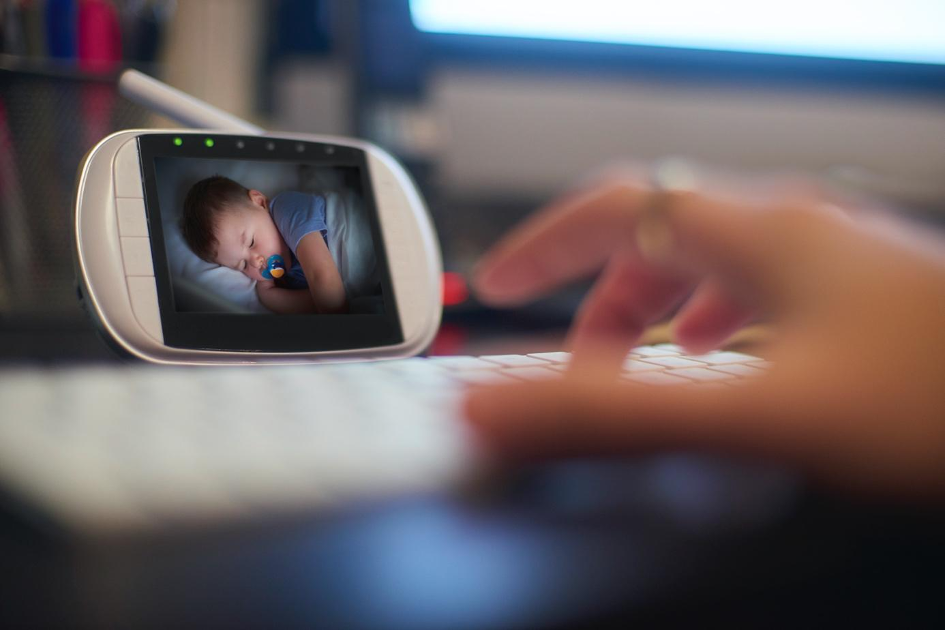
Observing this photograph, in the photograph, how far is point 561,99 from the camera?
79 centimetres

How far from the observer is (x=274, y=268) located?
0.89 ft

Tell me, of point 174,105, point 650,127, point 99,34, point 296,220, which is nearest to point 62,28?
point 99,34

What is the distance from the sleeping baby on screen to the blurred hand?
0.07 meters

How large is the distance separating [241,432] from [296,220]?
11 cm

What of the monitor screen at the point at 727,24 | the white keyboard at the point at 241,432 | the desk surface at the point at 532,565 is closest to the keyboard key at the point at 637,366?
the white keyboard at the point at 241,432

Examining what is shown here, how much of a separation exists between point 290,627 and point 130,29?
0.57 meters

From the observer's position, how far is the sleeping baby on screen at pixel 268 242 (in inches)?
10.6

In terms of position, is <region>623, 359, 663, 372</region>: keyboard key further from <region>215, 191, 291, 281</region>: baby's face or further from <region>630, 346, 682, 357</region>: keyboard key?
<region>215, 191, 291, 281</region>: baby's face

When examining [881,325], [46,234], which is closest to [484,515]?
[881,325]

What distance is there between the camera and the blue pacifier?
271mm

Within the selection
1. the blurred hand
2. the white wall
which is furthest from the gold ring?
the white wall

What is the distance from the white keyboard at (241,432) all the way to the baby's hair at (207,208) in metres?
0.05

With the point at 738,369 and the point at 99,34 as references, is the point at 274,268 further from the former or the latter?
the point at 99,34

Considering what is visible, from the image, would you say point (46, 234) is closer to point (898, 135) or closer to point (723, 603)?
point (723, 603)
